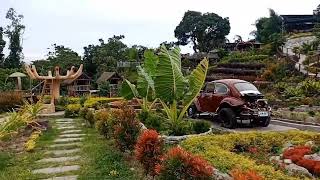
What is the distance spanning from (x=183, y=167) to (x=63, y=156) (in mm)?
5411

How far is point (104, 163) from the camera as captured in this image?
30.5 ft

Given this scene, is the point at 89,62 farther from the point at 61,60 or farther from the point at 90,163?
the point at 90,163

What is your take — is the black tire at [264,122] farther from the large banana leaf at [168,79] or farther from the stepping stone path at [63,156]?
the stepping stone path at [63,156]

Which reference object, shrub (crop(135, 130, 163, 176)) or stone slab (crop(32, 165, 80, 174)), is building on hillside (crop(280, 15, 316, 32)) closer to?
stone slab (crop(32, 165, 80, 174))

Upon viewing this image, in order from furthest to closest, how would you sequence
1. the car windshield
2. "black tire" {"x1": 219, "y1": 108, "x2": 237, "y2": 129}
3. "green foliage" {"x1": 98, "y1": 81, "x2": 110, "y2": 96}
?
"green foliage" {"x1": 98, "y1": 81, "x2": 110, "y2": 96}
the car windshield
"black tire" {"x1": 219, "y1": 108, "x2": 237, "y2": 129}

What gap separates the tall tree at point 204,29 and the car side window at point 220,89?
173 ft

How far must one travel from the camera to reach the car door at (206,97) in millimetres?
14406

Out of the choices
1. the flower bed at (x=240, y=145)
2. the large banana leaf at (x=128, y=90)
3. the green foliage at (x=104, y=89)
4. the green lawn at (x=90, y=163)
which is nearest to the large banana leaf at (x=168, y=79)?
the green lawn at (x=90, y=163)

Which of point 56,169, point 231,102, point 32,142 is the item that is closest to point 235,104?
point 231,102

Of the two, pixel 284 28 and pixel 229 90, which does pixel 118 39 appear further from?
pixel 229 90

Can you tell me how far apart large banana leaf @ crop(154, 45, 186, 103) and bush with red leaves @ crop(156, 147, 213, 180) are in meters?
5.21

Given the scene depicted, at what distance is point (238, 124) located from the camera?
543 inches

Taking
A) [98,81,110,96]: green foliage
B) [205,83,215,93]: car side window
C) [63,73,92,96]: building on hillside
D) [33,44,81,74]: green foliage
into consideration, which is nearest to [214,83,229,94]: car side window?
[205,83,215,93]: car side window

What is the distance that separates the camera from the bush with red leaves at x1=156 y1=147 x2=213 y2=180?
5508 millimetres
